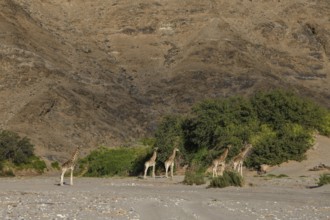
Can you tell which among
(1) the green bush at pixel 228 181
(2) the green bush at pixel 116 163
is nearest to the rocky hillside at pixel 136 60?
(2) the green bush at pixel 116 163

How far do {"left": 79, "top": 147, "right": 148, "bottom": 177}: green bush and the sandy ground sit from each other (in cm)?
1285

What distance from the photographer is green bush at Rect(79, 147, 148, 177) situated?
44272 millimetres

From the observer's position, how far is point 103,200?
22000 millimetres

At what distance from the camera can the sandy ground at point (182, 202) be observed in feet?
56.9

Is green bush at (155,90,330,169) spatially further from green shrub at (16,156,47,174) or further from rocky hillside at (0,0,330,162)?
rocky hillside at (0,0,330,162)

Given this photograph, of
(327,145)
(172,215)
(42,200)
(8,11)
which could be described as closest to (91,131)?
(8,11)

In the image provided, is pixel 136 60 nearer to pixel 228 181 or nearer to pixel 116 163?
pixel 116 163

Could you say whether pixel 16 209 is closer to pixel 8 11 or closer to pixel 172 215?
pixel 172 215

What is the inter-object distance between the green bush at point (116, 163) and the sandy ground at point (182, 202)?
42.2ft

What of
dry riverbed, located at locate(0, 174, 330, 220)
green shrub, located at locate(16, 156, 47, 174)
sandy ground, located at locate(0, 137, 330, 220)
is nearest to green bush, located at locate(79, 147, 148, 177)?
green shrub, located at locate(16, 156, 47, 174)

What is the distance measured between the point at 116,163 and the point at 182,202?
25.6 metres

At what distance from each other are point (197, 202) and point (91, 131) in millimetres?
51181

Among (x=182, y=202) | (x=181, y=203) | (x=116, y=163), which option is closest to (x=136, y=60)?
(x=116, y=163)

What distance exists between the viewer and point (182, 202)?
21422 millimetres
